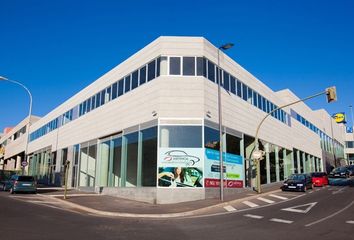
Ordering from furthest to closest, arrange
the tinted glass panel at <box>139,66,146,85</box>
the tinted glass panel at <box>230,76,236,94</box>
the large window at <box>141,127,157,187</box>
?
the tinted glass panel at <box>230,76,236,94</box> < the tinted glass panel at <box>139,66,146,85</box> < the large window at <box>141,127,157,187</box>

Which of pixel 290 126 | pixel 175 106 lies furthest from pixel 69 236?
pixel 290 126

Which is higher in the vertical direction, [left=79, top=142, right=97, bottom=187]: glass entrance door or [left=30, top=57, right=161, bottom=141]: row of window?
[left=30, top=57, right=161, bottom=141]: row of window

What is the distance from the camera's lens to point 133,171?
24.7m

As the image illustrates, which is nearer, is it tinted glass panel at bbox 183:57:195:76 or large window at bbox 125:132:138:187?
tinted glass panel at bbox 183:57:195:76

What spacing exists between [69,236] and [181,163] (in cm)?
1316

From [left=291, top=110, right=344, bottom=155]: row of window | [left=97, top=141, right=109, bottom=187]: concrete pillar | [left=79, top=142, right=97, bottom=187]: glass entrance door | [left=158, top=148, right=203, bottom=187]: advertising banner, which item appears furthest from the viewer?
[left=291, top=110, right=344, bottom=155]: row of window

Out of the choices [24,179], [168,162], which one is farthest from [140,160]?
[24,179]

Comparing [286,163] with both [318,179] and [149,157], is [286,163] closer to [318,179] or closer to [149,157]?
[318,179]

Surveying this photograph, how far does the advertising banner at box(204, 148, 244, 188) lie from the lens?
22844mm

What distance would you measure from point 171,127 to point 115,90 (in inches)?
346

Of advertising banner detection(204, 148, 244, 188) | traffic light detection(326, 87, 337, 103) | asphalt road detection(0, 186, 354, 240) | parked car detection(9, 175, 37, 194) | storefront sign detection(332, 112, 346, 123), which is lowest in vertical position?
asphalt road detection(0, 186, 354, 240)

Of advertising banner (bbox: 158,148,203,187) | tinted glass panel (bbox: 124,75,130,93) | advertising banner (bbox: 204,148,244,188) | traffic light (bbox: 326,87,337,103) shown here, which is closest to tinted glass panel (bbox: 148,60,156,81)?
tinted glass panel (bbox: 124,75,130,93)

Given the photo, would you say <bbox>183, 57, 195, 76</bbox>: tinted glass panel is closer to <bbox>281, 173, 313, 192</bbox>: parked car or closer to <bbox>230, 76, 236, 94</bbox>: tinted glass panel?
<bbox>230, 76, 236, 94</bbox>: tinted glass panel

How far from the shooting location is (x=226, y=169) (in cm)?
2538
